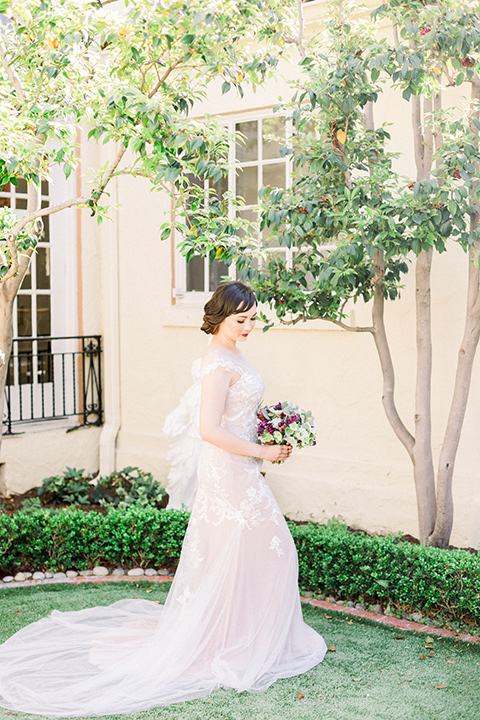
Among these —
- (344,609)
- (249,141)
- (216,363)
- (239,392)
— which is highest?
(249,141)

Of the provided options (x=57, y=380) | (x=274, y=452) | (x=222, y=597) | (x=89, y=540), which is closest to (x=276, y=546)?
(x=222, y=597)

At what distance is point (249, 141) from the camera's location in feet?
25.2

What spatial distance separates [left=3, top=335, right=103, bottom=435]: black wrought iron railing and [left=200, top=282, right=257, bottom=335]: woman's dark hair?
459 centimetres

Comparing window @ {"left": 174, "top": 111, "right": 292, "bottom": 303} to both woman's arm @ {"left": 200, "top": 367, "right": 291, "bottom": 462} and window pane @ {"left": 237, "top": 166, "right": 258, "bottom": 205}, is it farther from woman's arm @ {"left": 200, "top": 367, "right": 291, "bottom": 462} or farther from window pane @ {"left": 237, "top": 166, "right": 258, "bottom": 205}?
woman's arm @ {"left": 200, "top": 367, "right": 291, "bottom": 462}

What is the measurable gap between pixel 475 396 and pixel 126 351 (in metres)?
4.05

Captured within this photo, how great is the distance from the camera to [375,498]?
22.2ft

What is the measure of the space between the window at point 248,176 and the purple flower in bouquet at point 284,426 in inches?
132

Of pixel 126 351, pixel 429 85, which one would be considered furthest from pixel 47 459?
pixel 429 85

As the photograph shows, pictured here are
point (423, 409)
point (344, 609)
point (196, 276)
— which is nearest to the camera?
point (344, 609)

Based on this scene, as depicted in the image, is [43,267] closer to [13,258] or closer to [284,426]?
[13,258]

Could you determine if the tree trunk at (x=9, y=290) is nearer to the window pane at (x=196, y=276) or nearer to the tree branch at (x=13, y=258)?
the tree branch at (x=13, y=258)


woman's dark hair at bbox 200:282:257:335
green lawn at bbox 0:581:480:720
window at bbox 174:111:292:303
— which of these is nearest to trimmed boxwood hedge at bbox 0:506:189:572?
green lawn at bbox 0:581:480:720

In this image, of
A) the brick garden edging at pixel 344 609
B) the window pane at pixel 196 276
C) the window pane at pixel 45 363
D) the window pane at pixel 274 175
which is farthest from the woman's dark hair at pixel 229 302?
the window pane at pixel 45 363

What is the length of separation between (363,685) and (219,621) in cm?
80
